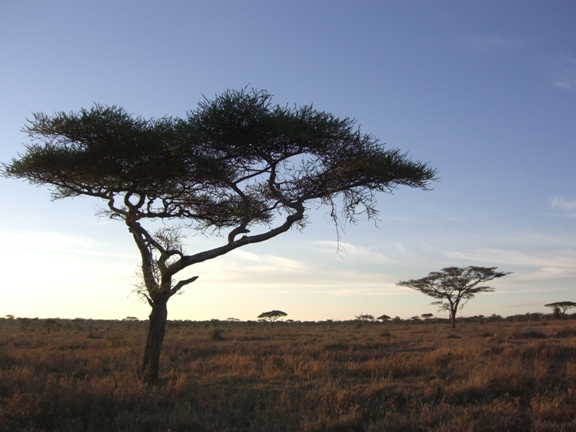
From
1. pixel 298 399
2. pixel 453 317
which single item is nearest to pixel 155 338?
pixel 298 399

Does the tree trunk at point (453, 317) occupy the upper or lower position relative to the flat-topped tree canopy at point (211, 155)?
lower

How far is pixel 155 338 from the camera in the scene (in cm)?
1113

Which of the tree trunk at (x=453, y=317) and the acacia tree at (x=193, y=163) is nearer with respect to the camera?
the acacia tree at (x=193, y=163)

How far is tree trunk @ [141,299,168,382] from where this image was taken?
425 inches

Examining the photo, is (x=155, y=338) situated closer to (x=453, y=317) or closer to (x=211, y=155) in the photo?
(x=211, y=155)

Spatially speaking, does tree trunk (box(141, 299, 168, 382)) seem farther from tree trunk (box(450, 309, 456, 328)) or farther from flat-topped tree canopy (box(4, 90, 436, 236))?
tree trunk (box(450, 309, 456, 328))

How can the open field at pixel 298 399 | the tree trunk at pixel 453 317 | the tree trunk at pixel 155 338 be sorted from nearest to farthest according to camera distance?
1. the open field at pixel 298 399
2. the tree trunk at pixel 155 338
3. the tree trunk at pixel 453 317

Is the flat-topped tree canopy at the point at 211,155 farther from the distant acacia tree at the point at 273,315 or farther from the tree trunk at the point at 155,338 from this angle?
the distant acacia tree at the point at 273,315

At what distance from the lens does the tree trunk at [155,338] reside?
10.8 metres

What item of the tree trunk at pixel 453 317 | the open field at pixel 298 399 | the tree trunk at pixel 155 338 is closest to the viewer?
the open field at pixel 298 399

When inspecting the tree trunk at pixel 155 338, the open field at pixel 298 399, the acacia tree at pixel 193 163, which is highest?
the acacia tree at pixel 193 163

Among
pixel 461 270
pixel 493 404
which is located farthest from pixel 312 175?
pixel 461 270

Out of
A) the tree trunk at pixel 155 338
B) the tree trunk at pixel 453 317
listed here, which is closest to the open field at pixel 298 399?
A: the tree trunk at pixel 155 338

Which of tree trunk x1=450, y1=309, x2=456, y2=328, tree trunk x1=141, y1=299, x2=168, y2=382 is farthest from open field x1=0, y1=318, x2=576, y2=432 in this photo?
tree trunk x1=450, y1=309, x2=456, y2=328
